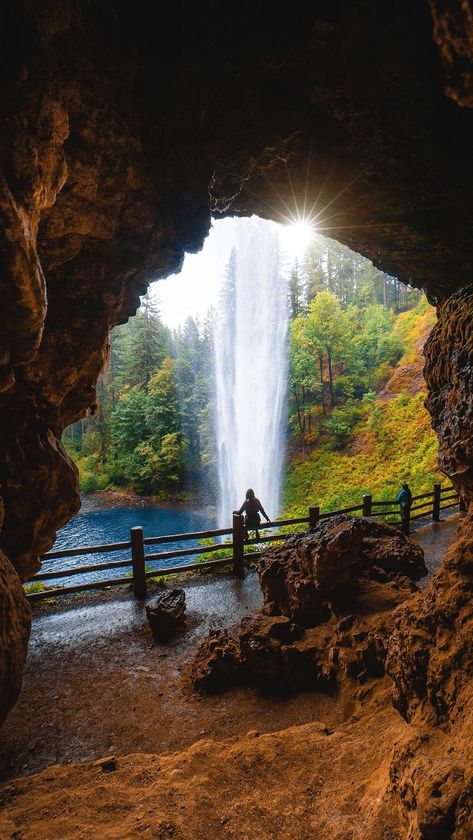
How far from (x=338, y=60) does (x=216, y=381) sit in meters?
26.7

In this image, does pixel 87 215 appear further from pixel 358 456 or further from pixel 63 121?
pixel 358 456

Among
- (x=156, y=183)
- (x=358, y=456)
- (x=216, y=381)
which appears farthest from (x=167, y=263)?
(x=216, y=381)

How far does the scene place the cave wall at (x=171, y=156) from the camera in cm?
320

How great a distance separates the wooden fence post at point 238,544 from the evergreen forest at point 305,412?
494 inches

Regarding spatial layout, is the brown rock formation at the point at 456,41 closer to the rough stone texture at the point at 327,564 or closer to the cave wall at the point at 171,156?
the cave wall at the point at 171,156

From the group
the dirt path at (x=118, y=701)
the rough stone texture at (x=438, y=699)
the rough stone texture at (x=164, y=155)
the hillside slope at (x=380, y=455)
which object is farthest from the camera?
the hillside slope at (x=380, y=455)

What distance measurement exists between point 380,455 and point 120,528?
1581cm

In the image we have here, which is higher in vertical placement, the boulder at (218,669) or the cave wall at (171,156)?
the cave wall at (171,156)

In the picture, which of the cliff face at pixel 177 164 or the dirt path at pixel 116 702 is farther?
the dirt path at pixel 116 702

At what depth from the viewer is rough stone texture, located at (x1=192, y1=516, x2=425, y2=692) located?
175 inches

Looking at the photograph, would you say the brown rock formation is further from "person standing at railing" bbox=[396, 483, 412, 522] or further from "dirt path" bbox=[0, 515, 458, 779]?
"person standing at railing" bbox=[396, 483, 412, 522]

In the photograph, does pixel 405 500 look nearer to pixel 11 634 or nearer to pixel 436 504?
pixel 436 504

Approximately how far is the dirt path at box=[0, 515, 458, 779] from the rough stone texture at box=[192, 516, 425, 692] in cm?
26

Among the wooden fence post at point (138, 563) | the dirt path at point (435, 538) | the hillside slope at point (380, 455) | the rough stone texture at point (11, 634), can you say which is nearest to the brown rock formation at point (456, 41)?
the rough stone texture at point (11, 634)
